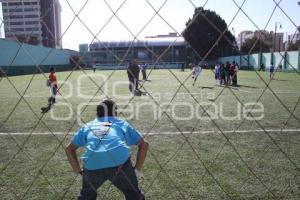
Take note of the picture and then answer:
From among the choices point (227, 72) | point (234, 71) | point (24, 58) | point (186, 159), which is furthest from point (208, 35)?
point (186, 159)

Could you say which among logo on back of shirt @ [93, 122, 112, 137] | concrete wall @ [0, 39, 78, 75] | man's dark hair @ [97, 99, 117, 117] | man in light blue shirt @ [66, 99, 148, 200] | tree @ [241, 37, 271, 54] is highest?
tree @ [241, 37, 271, 54]

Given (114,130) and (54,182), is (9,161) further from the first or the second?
(114,130)

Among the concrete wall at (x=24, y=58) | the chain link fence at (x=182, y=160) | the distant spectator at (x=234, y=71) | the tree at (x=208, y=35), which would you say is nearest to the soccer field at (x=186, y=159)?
the chain link fence at (x=182, y=160)

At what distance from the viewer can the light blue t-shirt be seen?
346 centimetres

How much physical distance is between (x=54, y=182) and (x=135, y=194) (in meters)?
2.04

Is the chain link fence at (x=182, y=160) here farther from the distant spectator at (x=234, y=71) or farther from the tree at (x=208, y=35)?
the distant spectator at (x=234, y=71)

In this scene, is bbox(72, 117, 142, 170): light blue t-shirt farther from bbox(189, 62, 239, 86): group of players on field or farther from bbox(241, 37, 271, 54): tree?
bbox(189, 62, 239, 86): group of players on field

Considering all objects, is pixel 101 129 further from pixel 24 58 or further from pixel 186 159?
pixel 24 58

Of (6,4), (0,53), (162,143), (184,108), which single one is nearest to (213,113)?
(184,108)

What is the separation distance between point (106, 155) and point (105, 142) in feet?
0.40

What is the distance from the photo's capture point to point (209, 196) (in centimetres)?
463

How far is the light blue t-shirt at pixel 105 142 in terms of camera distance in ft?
11.3

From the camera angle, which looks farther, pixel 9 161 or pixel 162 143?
pixel 162 143

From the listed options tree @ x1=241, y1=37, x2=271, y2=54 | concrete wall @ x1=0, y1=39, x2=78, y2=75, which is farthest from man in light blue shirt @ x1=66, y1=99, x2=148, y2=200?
concrete wall @ x1=0, y1=39, x2=78, y2=75
